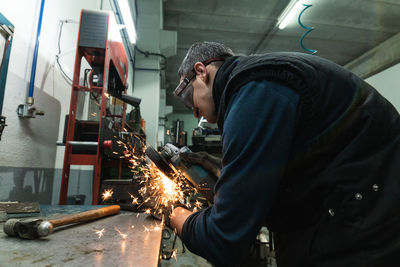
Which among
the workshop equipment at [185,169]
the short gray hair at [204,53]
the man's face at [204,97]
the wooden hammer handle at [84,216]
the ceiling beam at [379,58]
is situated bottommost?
the wooden hammer handle at [84,216]

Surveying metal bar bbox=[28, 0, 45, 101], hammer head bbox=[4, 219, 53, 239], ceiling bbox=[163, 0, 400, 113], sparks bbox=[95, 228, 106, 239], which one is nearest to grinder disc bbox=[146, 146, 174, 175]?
sparks bbox=[95, 228, 106, 239]

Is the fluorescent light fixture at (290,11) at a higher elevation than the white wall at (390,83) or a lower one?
higher

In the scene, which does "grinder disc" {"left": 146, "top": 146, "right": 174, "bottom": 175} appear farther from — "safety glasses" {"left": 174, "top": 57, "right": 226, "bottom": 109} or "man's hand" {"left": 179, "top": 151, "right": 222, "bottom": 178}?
"safety glasses" {"left": 174, "top": 57, "right": 226, "bottom": 109}

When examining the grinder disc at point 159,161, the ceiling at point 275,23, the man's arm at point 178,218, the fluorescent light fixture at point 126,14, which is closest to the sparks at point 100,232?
the man's arm at point 178,218

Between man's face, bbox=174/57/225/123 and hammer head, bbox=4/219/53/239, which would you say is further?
man's face, bbox=174/57/225/123

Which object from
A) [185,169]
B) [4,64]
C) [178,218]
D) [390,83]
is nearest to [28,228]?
[178,218]

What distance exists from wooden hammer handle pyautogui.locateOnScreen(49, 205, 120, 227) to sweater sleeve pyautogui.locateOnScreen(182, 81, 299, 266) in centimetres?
72

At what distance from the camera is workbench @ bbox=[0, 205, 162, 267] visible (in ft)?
2.14

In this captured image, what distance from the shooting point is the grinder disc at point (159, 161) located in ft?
4.19

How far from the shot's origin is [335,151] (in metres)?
0.64

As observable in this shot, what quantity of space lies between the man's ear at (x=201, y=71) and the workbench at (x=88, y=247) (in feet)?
2.30

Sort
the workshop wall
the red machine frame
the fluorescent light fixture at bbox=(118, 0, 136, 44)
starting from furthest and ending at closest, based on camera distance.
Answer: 1. the fluorescent light fixture at bbox=(118, 0, 136, 44)
2. the red machine frame
3. the workshop wall

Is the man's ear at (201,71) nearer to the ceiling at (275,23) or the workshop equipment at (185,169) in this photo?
the workshop equipment at (185,169)

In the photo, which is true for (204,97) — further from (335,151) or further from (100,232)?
(100,232)
